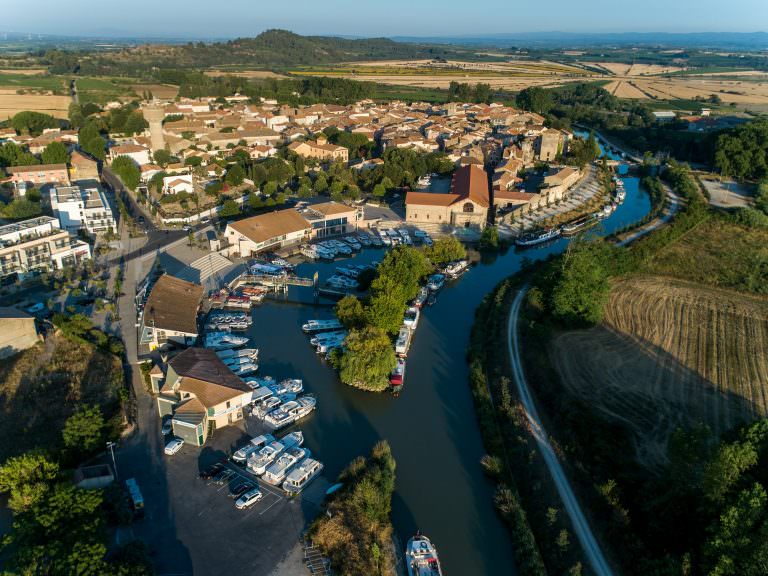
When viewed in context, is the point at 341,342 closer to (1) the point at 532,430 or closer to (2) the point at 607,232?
(1) the point at 532,430

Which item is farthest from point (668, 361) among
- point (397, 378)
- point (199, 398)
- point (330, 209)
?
point (330, 209)

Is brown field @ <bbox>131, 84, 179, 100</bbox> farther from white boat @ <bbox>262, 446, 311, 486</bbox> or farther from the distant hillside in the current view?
white boat @ <bbox>262, 446, 311, 486</bbox>

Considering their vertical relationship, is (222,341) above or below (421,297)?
above

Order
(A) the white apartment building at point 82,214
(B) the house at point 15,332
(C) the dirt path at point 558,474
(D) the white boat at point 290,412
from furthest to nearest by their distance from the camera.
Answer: (A) the white apartment building at point 82,214
(B) the house at point 15,332
(D) the white boat at point 290,412
(C) the dirt path at point 558,474

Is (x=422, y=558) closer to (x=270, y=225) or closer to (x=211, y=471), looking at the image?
(x=211, y=471)

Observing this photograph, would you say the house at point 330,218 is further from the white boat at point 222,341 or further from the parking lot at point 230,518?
the parking lot at point 230,518

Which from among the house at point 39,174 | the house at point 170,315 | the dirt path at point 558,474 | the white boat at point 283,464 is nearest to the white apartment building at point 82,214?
the house at point 39,174
